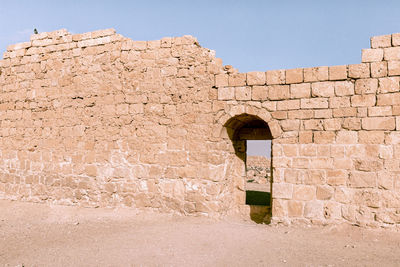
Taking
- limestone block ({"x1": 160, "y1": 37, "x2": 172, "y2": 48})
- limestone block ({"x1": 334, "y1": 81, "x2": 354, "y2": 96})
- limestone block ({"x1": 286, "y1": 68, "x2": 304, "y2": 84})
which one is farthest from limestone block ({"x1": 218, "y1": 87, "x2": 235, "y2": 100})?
limestone block ({"x1": 334, "y1": 81, "x2": 354, "y2": 96})

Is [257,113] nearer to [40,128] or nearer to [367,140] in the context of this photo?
[367,140]

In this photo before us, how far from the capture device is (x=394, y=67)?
5703 millimetres

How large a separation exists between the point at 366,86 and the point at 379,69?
38 cm

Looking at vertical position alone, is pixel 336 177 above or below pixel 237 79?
below

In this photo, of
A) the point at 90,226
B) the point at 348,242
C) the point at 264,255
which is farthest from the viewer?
the point at 90,226

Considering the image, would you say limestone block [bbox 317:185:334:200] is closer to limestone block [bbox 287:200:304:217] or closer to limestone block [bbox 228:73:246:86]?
limestone block [bbox 287:200:304:217]

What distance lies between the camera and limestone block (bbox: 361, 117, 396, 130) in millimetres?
5633

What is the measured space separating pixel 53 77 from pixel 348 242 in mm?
7394

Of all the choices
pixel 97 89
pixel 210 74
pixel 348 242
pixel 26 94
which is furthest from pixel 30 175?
pixel 348 242

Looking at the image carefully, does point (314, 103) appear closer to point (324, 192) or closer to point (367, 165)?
point (367, 165)

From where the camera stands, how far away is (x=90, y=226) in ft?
20.3

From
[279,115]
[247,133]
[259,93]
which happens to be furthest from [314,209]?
[259,93]

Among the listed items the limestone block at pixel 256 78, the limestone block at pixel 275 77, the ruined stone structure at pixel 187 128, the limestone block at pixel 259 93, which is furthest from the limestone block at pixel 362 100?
the limestone block at pixel 256 78

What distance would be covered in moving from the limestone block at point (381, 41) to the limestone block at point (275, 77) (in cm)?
166
